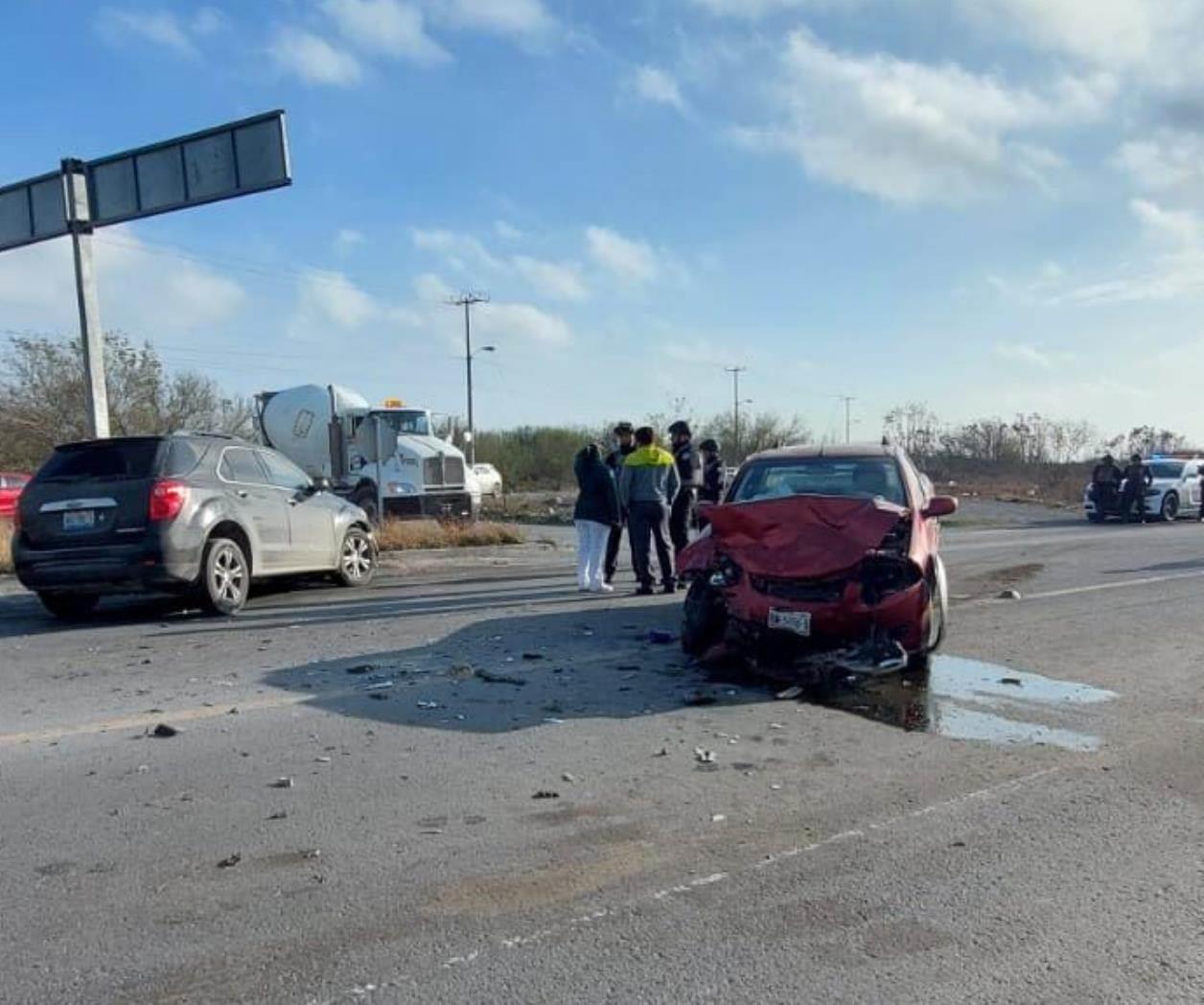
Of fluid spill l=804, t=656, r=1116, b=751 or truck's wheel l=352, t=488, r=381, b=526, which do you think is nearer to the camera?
fluid spill l=804, t=656, r=1116, b=751

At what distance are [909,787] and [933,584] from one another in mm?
2917

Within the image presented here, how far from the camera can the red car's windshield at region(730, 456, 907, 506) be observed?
27.7 ft

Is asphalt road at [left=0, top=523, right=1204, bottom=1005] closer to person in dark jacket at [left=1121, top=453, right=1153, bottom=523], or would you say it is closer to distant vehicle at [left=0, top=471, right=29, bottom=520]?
distant vehicle at [left=0, top=471, right=29, bottom=520]

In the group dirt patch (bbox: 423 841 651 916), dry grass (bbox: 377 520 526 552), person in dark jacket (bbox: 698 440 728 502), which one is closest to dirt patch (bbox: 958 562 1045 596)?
person in dark jacket (bbox: 698 440 728 502)

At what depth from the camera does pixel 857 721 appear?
637 centimetres

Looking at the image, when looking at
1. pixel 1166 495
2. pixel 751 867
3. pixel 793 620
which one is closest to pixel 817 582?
pixel 793 620

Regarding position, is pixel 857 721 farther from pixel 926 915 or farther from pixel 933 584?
pixel 926 915

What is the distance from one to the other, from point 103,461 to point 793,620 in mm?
6974

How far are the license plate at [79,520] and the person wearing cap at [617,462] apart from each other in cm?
541

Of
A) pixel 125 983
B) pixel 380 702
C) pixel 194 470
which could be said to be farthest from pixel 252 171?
pixel 125 983

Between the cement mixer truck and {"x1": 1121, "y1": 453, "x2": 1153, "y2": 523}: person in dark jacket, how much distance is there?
17722 millimetres

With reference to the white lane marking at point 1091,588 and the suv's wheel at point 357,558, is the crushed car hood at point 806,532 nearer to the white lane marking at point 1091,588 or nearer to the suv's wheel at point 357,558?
the white lane marking at point 1091,588

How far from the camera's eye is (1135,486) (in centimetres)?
2920

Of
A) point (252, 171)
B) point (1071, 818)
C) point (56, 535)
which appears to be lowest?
point (1071, 818)
